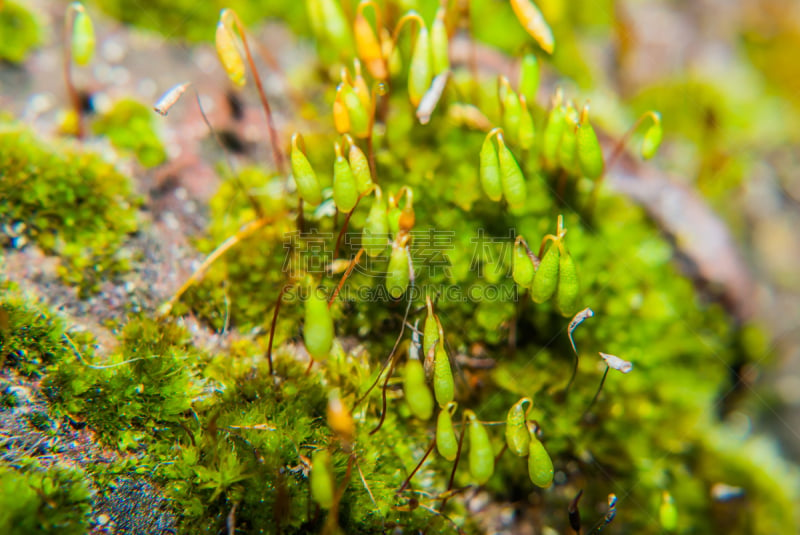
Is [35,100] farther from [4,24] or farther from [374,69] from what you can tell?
[374,69]

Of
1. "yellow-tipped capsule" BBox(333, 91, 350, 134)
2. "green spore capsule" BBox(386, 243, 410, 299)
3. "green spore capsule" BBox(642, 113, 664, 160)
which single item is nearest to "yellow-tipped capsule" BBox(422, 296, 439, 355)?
"green spore capsule" BBox(386, 243, 410, 299)

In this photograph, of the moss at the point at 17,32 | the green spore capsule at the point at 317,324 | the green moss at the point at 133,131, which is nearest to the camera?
the green spore capsule at the point at 317,324

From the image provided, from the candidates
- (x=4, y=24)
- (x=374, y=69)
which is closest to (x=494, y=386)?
(x=374, y=69)

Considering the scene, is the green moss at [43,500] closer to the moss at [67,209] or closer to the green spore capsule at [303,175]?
the moss at [67,209]

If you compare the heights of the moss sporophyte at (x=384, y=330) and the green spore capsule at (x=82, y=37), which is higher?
the green spore capsule at (x=82, y=37)

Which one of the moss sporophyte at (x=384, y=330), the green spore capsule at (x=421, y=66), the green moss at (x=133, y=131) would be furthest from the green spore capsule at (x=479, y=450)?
the green moss at (x=133, y=131)

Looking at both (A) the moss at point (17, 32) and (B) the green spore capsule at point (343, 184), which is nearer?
(B) the green spore capsule at point (343, 184)

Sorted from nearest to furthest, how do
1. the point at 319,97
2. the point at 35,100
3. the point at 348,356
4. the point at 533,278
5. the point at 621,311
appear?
the point at 533,278 < the point at 348,356 < the point at 621,311 < the point at 35,100 < the point at 319,97
